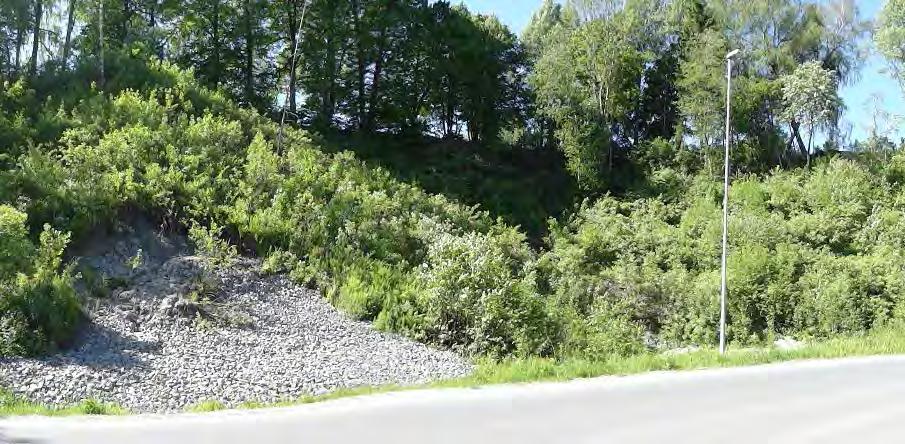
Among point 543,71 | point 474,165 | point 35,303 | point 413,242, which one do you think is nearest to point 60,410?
point 35,303

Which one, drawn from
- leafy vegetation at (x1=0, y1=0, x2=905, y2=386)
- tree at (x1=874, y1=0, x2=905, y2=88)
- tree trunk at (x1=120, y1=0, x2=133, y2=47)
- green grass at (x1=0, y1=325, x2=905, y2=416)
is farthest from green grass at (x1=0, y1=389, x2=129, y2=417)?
tree at (x1=874, y1=0, x2=905, y2=88)

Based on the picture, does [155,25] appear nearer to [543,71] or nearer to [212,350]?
[543,71]

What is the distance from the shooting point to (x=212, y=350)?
12094mm

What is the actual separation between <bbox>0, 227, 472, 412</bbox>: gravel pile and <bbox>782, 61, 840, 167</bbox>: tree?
984 inches

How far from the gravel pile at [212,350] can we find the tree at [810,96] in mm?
25002

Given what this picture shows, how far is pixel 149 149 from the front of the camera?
18125mm

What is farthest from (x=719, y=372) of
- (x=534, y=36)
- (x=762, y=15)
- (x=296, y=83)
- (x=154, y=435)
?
(x=534, y=36)

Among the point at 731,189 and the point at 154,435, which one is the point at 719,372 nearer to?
the point at 154,435

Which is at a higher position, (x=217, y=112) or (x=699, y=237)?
(x=217, y=112)

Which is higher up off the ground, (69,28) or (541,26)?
(541,26)

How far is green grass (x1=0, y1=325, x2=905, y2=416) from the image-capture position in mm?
8041

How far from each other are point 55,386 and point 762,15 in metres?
34.7

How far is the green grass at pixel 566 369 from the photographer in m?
8.04

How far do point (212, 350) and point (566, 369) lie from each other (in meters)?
6.91
